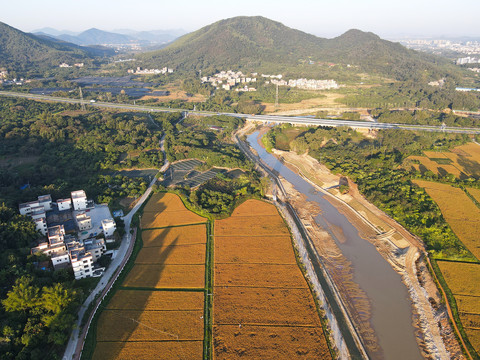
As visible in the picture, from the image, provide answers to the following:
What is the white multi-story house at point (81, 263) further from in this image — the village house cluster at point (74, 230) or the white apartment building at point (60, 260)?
the white apartment building at point (60, 260)

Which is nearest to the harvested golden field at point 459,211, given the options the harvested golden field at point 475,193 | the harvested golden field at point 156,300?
the harvested golden field at point 475,193

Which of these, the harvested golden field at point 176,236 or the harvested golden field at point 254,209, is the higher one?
the harvested golden field at point 254,209

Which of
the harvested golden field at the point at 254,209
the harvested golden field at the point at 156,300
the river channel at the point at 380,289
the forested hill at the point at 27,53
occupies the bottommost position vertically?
the river channel at the point at 380,289

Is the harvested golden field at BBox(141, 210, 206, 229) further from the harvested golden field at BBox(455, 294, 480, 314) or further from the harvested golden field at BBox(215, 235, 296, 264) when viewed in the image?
the harvested golden field at BBox(455, 294, 480, 314)

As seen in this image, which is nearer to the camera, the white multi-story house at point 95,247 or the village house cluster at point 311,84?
the white multi-story house at point 95,247

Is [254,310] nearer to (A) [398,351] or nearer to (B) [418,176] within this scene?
(A) [398,351]

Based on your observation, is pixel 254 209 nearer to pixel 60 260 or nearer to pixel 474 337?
pixel 60 260
